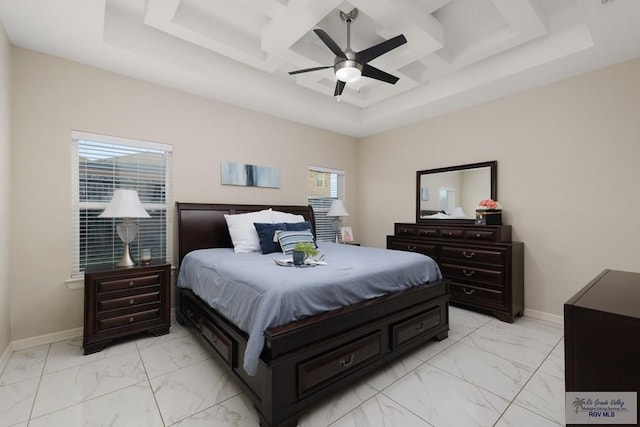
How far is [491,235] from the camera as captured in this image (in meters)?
3.33

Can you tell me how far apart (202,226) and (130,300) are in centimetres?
108

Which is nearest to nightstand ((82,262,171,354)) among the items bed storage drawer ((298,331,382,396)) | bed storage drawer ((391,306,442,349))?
bed storage drawer ((298,331,382,396))

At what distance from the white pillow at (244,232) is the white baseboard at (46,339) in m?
1.68

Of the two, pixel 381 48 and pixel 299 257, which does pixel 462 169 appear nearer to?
pixel 381 48

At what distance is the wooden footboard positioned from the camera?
1.58 metres

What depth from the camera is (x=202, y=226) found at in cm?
344

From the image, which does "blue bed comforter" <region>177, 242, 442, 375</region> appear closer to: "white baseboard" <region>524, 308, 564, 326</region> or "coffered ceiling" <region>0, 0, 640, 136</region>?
"white baseboard" <region>524, 308, 564, 326</region>

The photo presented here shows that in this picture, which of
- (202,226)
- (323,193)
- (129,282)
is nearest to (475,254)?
(323,193)

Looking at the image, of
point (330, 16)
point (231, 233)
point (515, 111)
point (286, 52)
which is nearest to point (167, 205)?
point (231, 233)

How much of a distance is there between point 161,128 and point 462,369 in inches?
151

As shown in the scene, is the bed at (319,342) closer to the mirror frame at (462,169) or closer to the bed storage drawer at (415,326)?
the bed storage drawer at (415,326)

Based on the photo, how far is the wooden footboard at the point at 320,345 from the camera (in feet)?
5.19

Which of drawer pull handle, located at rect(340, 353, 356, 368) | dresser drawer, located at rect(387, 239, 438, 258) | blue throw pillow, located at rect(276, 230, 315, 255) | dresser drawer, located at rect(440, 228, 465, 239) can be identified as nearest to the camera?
drawer pull handle, located at rect(340, 353, 356, 368)

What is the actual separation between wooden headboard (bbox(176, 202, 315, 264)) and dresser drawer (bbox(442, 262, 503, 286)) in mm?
2793
